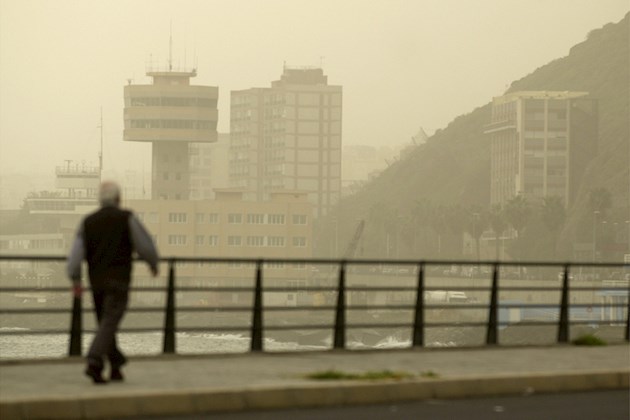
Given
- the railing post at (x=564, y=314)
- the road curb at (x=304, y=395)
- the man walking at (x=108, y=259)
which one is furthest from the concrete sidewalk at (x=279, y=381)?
the railing post at (x=564, y=314)

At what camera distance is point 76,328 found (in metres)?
17.3

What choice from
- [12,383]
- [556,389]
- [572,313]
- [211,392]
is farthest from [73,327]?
[572,313]

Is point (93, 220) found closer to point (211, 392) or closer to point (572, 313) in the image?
point (211, 392)

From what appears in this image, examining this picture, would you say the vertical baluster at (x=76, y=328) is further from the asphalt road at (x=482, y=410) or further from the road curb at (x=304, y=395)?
the asphalt road at (x=482, y=410)

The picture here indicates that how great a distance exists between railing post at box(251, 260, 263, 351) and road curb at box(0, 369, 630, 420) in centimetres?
373

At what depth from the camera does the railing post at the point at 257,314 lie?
18.7m

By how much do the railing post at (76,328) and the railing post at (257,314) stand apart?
2150 millimetres

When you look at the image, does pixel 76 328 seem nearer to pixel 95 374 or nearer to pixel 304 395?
pixel 95 374

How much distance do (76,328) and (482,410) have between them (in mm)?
5101

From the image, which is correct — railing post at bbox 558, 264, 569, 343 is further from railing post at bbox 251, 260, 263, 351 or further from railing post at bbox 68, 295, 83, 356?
railing post at bbox 68, 295, 83, 356

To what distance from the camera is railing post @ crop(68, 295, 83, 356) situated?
55.9 feet

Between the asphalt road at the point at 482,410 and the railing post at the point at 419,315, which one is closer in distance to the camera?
the asphalt road at the point at 482,410

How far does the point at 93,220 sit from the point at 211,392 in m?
1.97

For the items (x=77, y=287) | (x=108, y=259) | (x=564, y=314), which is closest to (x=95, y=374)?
(x=77, y=287)
